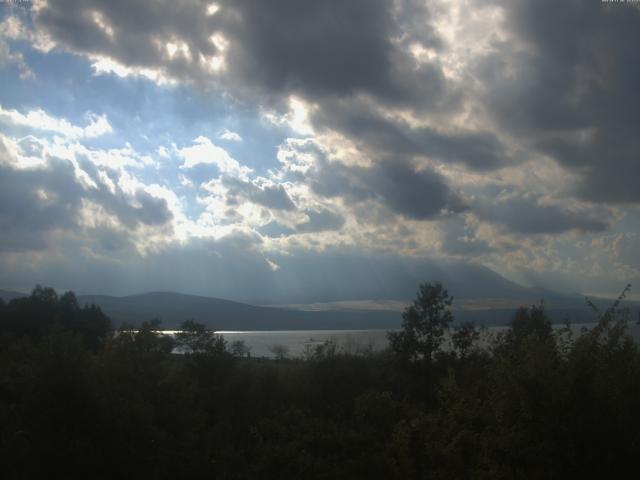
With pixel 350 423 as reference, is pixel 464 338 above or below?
above

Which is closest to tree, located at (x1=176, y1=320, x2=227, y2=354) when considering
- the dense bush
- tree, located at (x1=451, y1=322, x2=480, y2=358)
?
the dense bush

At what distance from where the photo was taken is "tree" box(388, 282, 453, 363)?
46.7 meters

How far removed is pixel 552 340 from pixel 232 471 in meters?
11.7

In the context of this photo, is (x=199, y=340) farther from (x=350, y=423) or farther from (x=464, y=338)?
(x=350, y=423)

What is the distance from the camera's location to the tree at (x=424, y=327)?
46.7 meters

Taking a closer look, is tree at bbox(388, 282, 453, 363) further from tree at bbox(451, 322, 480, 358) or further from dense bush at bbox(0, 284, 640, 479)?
dense bush at bbox(0, 284, 640, 479)

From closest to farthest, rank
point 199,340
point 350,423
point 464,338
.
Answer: point 350,423
point 199,340
point 464,338

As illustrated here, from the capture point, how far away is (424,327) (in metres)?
47.0

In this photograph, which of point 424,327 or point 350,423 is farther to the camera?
point 424,327

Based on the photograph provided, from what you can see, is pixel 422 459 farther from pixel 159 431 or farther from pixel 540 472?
pixel 159 431

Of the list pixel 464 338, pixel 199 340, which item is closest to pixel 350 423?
pixel 199 340

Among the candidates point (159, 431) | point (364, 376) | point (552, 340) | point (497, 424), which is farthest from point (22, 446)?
point (364, 376)

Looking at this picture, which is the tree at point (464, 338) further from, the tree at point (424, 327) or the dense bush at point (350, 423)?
the dense bush at point (350, 423)

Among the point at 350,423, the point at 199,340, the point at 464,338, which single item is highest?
the point at 464,338
